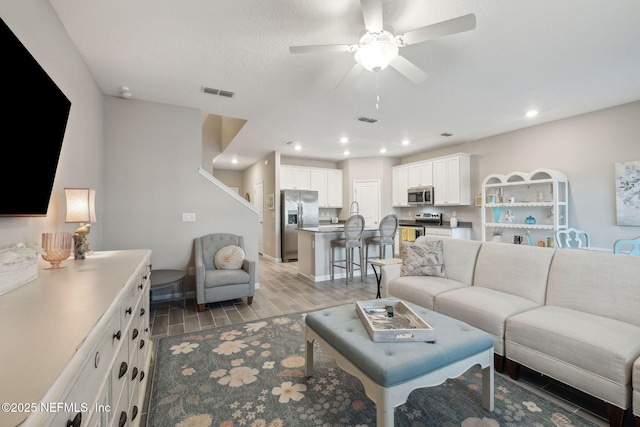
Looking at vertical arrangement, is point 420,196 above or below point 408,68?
below

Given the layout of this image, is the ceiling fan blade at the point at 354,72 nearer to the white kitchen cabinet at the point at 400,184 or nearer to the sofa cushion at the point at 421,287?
the sofa cushion at the point at 421,287

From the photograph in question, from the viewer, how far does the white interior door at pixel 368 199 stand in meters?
7.46

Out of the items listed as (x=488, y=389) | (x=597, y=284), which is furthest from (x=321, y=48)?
(x=597, y=284)

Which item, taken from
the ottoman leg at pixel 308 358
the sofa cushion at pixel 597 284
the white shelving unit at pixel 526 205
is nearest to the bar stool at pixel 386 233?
the white shelving unit at pixel 526 205

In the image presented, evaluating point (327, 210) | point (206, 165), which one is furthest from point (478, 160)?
point (206, 165)

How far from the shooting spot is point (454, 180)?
5902 mm

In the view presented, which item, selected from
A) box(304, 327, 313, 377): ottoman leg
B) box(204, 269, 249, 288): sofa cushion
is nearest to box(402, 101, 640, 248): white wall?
box(304, 327, 313, 377): ottoman leg

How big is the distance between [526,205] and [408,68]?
385 centimetres

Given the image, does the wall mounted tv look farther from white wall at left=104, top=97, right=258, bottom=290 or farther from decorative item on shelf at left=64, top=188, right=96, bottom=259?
white wall at left=104, top=97, right=258, bottom=290

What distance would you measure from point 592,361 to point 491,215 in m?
4.40

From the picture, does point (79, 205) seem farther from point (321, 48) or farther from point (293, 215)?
point (293, 215)

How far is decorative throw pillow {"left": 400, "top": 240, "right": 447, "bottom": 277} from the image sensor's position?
3066 mm

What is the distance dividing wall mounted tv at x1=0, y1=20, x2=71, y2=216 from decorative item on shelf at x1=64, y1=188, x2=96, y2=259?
38 centimetres

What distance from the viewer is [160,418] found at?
5.46 ft
